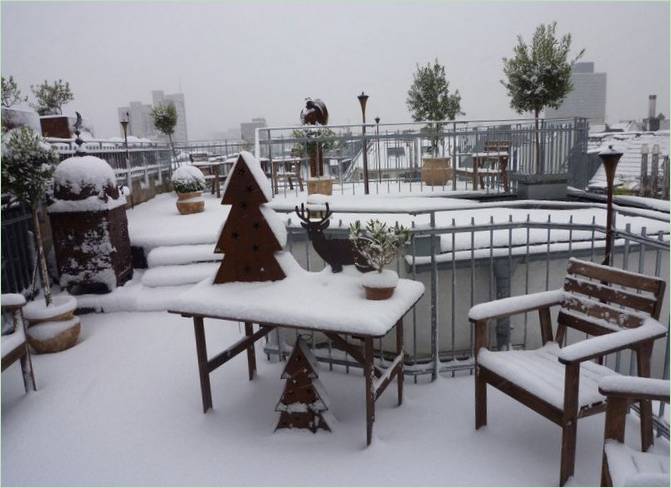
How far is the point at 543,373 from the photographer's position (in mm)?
2795

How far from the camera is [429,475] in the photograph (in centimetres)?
277

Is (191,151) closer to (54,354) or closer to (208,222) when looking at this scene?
(208,222)

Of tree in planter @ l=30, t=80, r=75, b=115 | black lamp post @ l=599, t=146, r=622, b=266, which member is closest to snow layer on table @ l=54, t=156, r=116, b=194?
black lamp post @ l=599, t=146, r=622, b=266

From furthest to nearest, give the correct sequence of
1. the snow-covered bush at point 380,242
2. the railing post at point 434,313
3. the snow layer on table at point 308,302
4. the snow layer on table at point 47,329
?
the snow layer on table at point 47,329, the railing post at point 434,313, the snow-covered bush at point 380,242, the snow layer on table at point 308,302

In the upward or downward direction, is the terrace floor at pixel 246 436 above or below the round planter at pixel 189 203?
below

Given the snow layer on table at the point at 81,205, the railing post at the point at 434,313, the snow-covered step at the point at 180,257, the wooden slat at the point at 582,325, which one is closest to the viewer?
the wooden slat at the point at 582,325

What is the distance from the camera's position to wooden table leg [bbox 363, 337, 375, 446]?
2826 mm

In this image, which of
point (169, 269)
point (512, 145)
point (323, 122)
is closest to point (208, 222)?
point (169, 269)

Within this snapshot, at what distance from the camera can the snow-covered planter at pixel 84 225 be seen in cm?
548

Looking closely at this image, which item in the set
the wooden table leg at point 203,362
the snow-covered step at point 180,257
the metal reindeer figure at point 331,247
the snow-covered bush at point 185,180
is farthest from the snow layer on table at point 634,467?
the snow-covered bush at point 185,180

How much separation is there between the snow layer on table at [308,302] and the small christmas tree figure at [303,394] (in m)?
0.33

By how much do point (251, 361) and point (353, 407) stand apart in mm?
987

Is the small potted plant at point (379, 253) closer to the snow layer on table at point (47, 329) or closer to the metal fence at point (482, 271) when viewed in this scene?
the metal fence at point (482, 271)

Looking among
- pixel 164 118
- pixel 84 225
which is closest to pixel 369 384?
pixel 84 225
